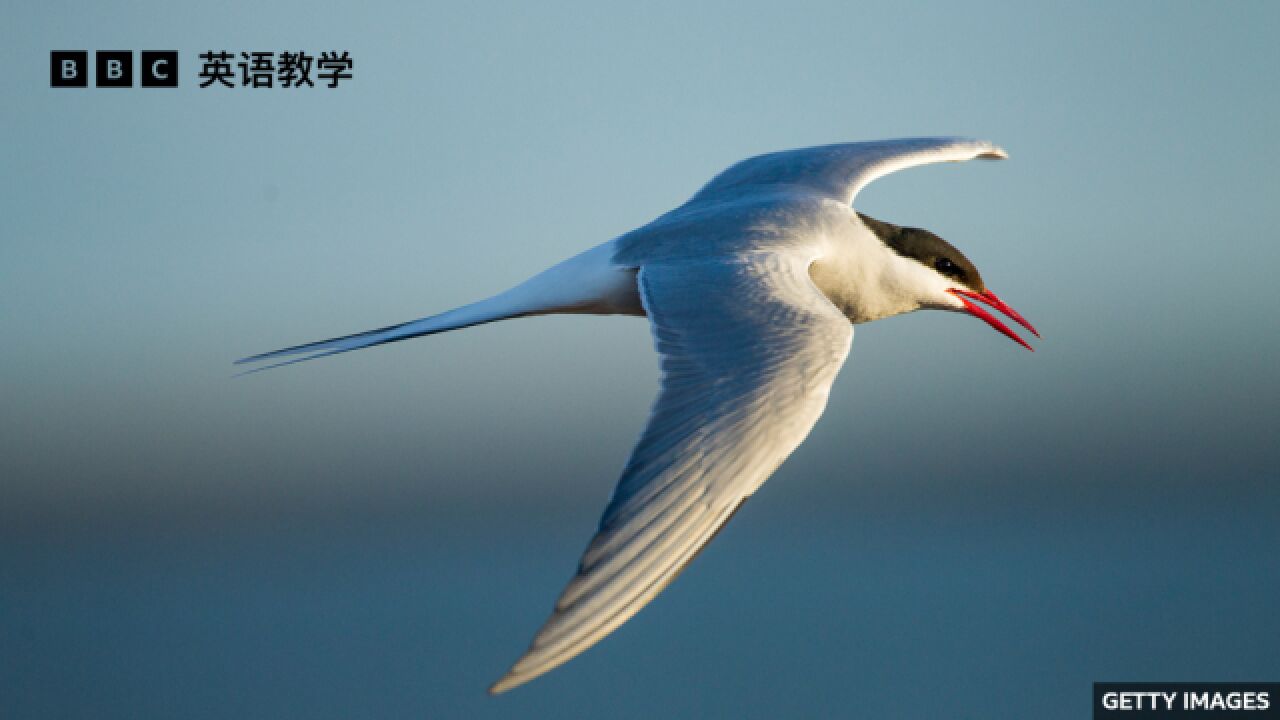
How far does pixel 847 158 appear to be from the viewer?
6.40 metres

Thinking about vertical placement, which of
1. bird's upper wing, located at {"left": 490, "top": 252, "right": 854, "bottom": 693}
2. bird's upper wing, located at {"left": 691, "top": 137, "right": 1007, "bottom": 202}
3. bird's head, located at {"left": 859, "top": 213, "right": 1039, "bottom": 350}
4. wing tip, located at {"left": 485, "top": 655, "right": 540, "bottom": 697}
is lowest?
wing tip, located at {"left": 485, "top": 655, "right": 540, "bottom": 697}

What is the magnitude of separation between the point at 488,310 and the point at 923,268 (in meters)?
2.27

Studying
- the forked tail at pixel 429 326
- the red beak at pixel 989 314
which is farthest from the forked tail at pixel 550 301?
the red beak at pixel 989 314

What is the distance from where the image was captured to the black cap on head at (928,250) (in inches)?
217

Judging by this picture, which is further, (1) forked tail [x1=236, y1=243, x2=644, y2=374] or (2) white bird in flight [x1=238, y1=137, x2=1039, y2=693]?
(1) forked tail [x1=236, y1=243, x2=644, y2=374]

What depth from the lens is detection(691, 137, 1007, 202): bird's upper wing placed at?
6035mm

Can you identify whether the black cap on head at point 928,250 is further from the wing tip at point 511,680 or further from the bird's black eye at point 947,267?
the wing tip at point 511,680

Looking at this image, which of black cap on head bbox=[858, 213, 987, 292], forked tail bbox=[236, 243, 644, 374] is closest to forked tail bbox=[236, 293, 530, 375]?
forked tail bbox=[236, 243, 644, 374]

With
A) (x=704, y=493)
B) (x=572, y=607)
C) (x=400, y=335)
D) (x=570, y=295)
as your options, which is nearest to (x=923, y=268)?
(x=570, y=295)

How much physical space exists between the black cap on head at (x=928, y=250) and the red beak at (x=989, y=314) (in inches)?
2.3

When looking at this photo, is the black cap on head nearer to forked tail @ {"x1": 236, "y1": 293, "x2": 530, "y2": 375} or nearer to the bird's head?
the bird's head

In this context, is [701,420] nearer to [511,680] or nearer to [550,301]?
[511,680]

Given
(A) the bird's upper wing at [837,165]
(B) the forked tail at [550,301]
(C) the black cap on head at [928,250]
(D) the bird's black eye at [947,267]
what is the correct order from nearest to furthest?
(B) the forked tail at [550,301] < (C) the black cap on head at [928,250] < (D) the bird's black eye at [947,267] < (A) the bird's upper wing at [837,165]

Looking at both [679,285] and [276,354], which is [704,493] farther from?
[276,354]
